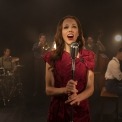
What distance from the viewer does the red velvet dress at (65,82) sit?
7.55 feet

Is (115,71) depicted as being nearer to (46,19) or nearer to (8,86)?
(8,86)

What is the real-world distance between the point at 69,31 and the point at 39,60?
19.7ft

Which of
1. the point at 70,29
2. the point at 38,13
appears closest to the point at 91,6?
the point at 38,13

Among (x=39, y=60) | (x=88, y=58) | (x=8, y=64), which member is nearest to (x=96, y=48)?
(x=39, y=60)

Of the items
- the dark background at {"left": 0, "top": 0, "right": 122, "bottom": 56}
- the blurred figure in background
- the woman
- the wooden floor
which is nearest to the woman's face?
the woman

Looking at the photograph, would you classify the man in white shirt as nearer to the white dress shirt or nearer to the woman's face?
the white dress shirt

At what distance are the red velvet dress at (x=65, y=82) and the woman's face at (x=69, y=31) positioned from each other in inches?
4.9

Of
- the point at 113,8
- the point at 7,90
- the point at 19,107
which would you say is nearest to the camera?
the point at 19,107

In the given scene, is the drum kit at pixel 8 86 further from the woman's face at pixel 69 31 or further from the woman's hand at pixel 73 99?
the woman's hand at pixel 73 99

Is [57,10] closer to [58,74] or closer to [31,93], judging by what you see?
[31,93]

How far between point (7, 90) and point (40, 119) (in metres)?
2.58

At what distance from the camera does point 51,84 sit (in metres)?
2.34

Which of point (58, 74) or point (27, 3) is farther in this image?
point (27, 3)

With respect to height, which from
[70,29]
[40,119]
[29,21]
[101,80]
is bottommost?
[40,119]
